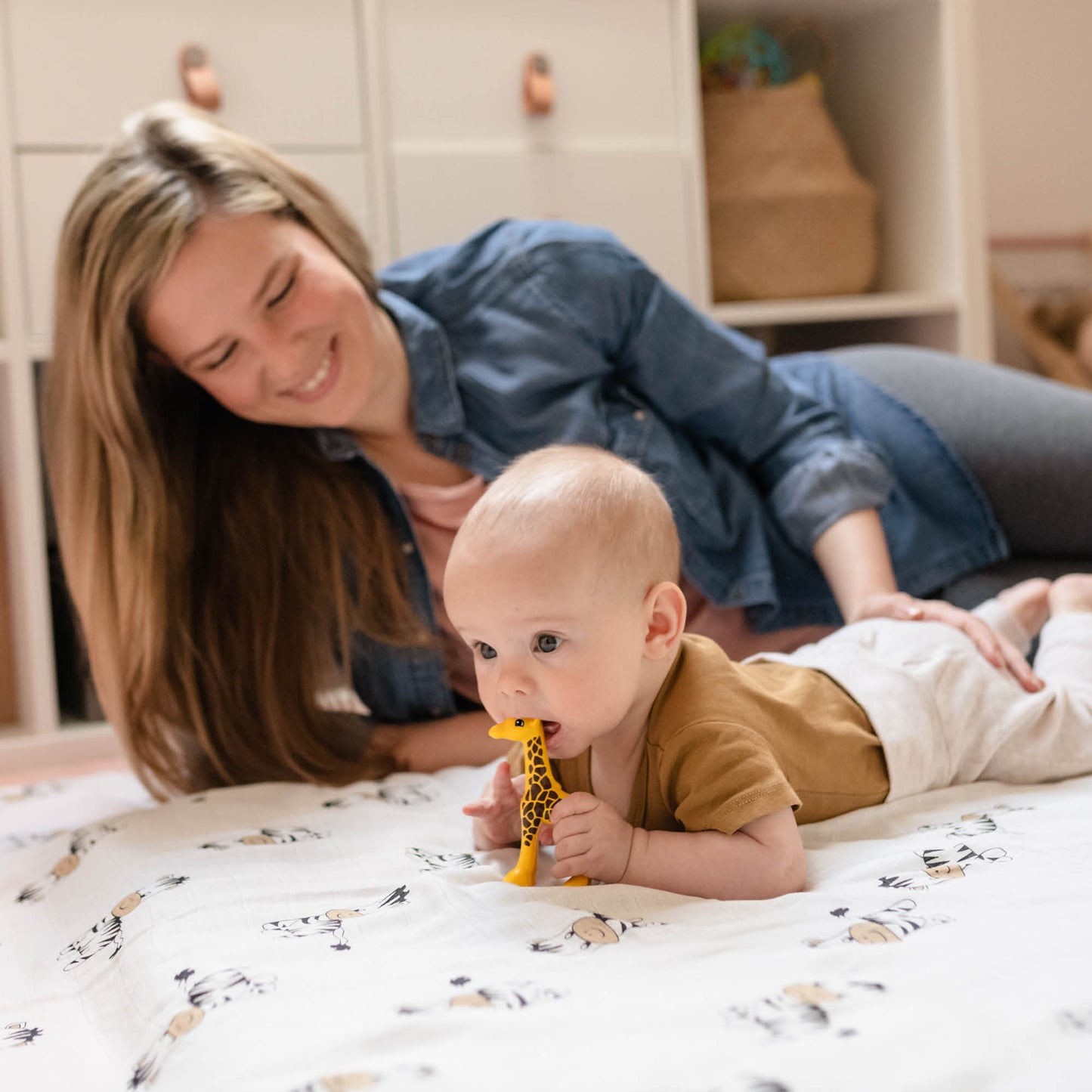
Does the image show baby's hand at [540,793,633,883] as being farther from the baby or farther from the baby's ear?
the baby's ear

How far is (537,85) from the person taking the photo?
195 centimetres

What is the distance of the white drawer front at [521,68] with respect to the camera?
1922mm

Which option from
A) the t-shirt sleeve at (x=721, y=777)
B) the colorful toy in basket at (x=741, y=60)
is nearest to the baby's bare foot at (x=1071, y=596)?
the t-shirt sleeve at (x=721, y=777)

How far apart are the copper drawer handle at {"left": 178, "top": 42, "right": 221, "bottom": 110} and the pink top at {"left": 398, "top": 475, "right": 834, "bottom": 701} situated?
730 mm

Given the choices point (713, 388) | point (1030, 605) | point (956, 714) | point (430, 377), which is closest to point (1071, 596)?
point (1030, 605)

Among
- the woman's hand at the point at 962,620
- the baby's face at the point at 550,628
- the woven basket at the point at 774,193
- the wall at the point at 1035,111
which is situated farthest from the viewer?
the wall at the point at 1035,111

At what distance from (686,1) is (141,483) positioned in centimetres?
124

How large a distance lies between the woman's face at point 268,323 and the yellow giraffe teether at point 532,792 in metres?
0.52

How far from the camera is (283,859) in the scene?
989mm

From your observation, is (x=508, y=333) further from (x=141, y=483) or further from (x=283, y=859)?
(x=283, y=859)

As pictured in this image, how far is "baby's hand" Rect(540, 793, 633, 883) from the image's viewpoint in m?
0.84

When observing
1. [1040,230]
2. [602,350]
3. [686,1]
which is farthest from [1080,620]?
[1040,230]

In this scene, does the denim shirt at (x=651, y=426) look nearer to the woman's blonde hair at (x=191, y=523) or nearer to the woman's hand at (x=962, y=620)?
the woman's blonde hair at (x=191, y=523)

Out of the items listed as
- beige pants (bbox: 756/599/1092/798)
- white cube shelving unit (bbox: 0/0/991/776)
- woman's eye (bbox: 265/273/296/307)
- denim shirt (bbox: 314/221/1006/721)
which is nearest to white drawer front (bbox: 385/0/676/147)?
white cube shelving unit (bbox: 0/0/991/776)
